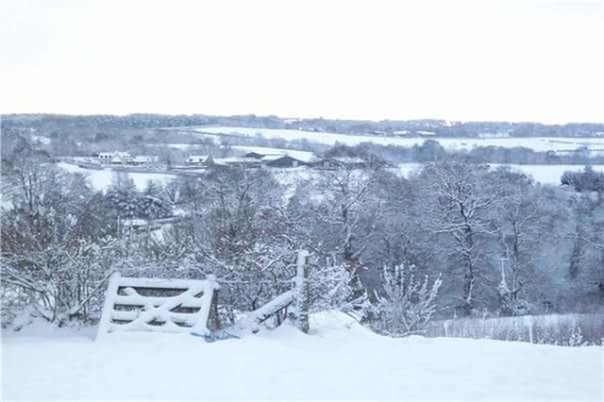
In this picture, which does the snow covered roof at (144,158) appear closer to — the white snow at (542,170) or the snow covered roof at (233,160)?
the snow covered roof at (233,160)

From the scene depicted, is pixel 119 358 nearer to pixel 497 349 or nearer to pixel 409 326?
pixel 497 349

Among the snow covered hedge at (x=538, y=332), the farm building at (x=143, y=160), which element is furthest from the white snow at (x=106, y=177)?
the snow covered hedge at (x=538, y=332)

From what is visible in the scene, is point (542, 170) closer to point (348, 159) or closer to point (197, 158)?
point (348, 159)

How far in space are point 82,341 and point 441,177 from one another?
2047 cm

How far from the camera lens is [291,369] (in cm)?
458

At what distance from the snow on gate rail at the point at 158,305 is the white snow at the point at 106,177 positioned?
13.4 meters

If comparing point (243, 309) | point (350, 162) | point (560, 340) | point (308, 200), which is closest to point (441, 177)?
point (350, 162)

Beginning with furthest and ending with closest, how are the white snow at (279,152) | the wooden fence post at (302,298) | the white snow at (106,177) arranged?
the white snow at (279,152) → the white snow at (106,177) → the wooden fence post at (302,298)

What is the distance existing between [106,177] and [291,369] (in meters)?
18.8

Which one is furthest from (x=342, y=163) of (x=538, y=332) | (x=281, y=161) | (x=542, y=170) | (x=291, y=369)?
(x=291, y=369)

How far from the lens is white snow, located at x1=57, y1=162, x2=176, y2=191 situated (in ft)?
64.1

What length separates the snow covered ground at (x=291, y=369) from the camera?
406cm

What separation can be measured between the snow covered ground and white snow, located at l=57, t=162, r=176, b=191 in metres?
14.3

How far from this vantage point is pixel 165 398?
13.0 feet
